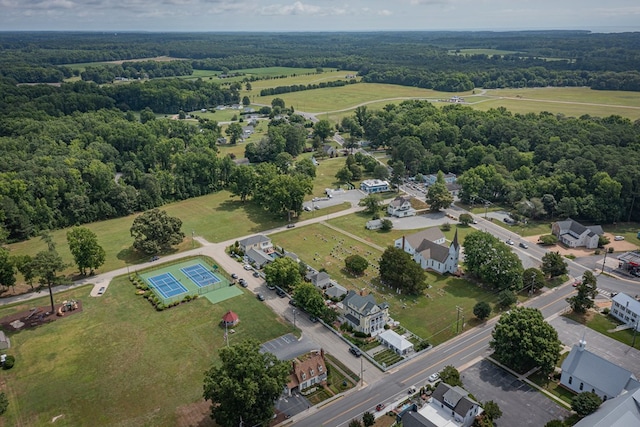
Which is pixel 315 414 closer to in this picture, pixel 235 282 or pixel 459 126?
pixel 235 282

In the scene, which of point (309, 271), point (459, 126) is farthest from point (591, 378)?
point (459, 126)

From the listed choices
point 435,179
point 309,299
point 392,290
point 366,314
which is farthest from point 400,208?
point 366,314

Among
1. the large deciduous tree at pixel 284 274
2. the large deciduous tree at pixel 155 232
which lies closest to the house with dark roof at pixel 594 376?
the large deciduous tree at pixel 284 274

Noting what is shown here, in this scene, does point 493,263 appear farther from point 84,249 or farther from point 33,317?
point 33,317

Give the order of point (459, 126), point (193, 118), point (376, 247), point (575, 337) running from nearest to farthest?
point (575, 337)
point (376, 247)
point (459, 126)
point (193, 118)

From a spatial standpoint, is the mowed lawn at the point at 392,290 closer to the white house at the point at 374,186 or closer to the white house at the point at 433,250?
the white house at the point at 433,250

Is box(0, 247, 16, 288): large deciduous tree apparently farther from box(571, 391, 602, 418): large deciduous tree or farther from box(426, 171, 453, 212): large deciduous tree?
box(426, 171, 453, 212): large deciduous tree
